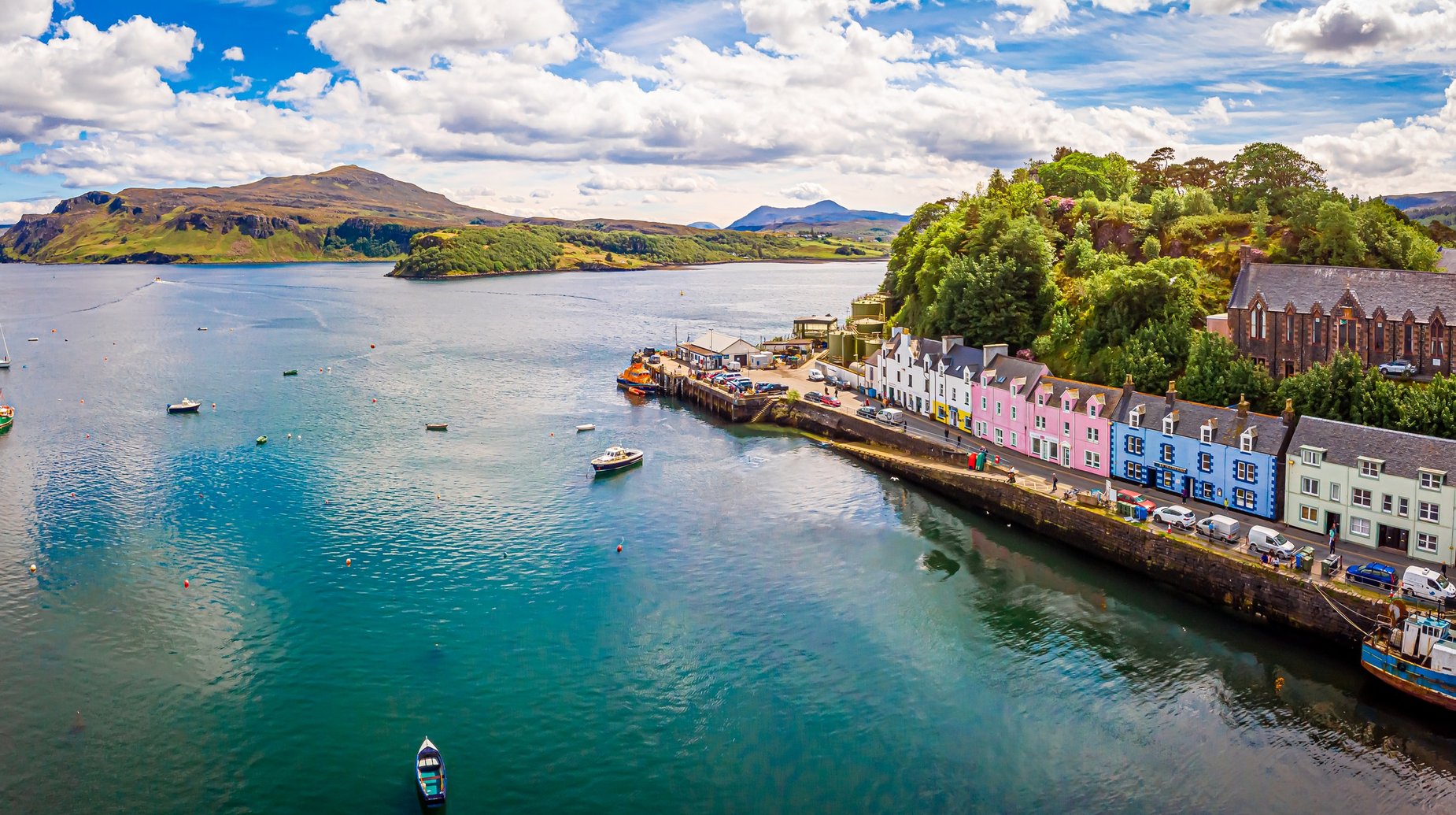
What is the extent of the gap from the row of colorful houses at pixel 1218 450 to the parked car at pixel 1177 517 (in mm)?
3749

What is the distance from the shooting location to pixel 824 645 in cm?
3950

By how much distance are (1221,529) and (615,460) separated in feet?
128

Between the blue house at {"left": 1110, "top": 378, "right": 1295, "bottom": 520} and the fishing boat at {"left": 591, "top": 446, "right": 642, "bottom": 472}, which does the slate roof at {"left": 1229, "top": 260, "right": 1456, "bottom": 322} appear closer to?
the blue house at {"left": 1110, "top": 378, "right": 1295, "bottom": 520}

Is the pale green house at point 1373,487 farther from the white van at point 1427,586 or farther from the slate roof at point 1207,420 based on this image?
the white van at point 1427,586

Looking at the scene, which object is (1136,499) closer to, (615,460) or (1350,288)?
(1350,288)

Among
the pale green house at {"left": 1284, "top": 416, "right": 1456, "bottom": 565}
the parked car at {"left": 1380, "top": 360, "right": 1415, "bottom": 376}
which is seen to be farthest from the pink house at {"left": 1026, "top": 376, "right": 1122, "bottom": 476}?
the parked car at {"left": 1380, "top": 360, "right": 1415, "bottom": 376}

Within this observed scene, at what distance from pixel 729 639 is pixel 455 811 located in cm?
1428

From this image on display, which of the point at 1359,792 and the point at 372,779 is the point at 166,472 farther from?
the point at 1359,792

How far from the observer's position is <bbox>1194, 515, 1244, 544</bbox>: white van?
143 ft

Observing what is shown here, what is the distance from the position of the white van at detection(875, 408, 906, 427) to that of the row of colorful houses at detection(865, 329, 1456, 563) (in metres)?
2.87

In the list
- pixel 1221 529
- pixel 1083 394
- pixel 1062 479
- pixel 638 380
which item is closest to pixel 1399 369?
pixel 1083 394

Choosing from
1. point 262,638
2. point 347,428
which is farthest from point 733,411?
point 262,638

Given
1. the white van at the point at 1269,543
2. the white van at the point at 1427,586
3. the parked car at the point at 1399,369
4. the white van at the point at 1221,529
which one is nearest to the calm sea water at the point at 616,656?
the white van at the point at 1427,586

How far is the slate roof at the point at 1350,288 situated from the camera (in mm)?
51938
